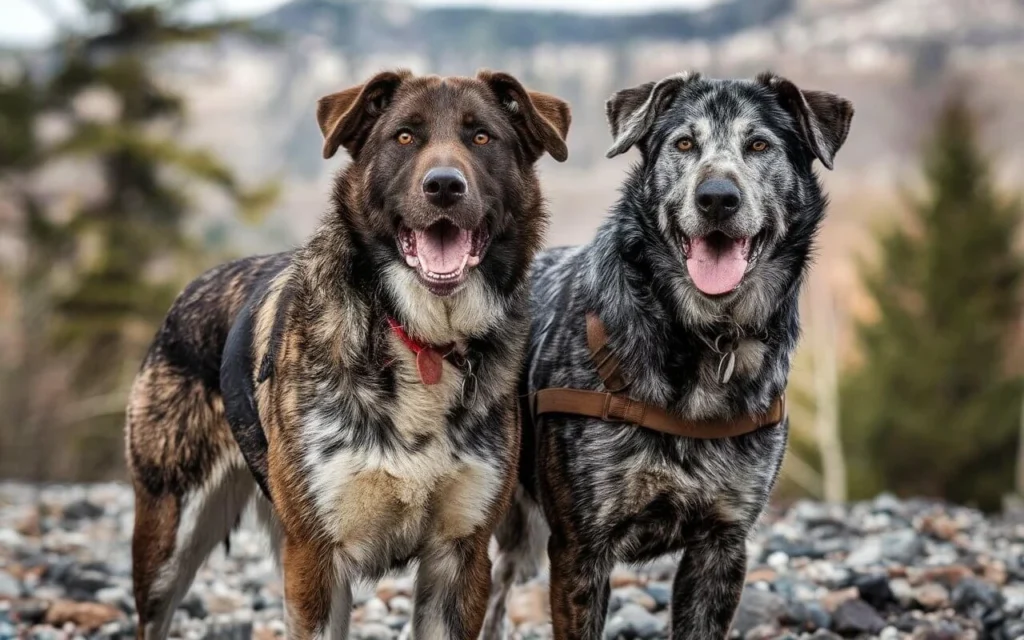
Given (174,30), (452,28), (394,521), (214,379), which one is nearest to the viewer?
(394,521)

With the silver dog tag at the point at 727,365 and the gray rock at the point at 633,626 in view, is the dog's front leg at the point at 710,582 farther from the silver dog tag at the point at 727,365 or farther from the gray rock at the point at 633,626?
the gray rock at the point at 633,626

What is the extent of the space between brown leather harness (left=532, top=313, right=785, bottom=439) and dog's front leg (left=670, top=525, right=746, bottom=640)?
0.43 m

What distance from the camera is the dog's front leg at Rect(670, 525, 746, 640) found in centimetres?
468

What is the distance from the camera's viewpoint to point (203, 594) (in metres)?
6.82

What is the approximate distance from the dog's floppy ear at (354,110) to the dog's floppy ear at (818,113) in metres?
1.54

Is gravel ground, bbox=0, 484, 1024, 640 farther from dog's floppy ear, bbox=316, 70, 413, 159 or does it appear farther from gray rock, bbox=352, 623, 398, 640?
dog's floppy ear, bbox=316, 70, 413, 159

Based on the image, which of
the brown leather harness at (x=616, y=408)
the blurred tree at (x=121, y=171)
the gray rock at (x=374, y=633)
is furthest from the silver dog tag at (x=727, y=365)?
the blurred tree at (x=121, y=171)

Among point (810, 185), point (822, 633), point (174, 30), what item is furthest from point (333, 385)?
point (174, 30)

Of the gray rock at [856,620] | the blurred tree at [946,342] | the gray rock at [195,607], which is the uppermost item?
the gray rock at [856,620]

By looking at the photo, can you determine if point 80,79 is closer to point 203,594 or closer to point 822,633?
point 203,594

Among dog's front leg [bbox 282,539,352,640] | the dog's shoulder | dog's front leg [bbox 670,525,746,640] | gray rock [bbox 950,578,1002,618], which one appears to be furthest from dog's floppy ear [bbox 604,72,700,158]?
gray rock [bbox 950,578,1002,618]

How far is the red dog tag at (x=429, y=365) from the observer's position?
170 inches

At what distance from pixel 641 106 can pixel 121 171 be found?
1077 inches

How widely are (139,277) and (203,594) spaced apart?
75.3 ft
